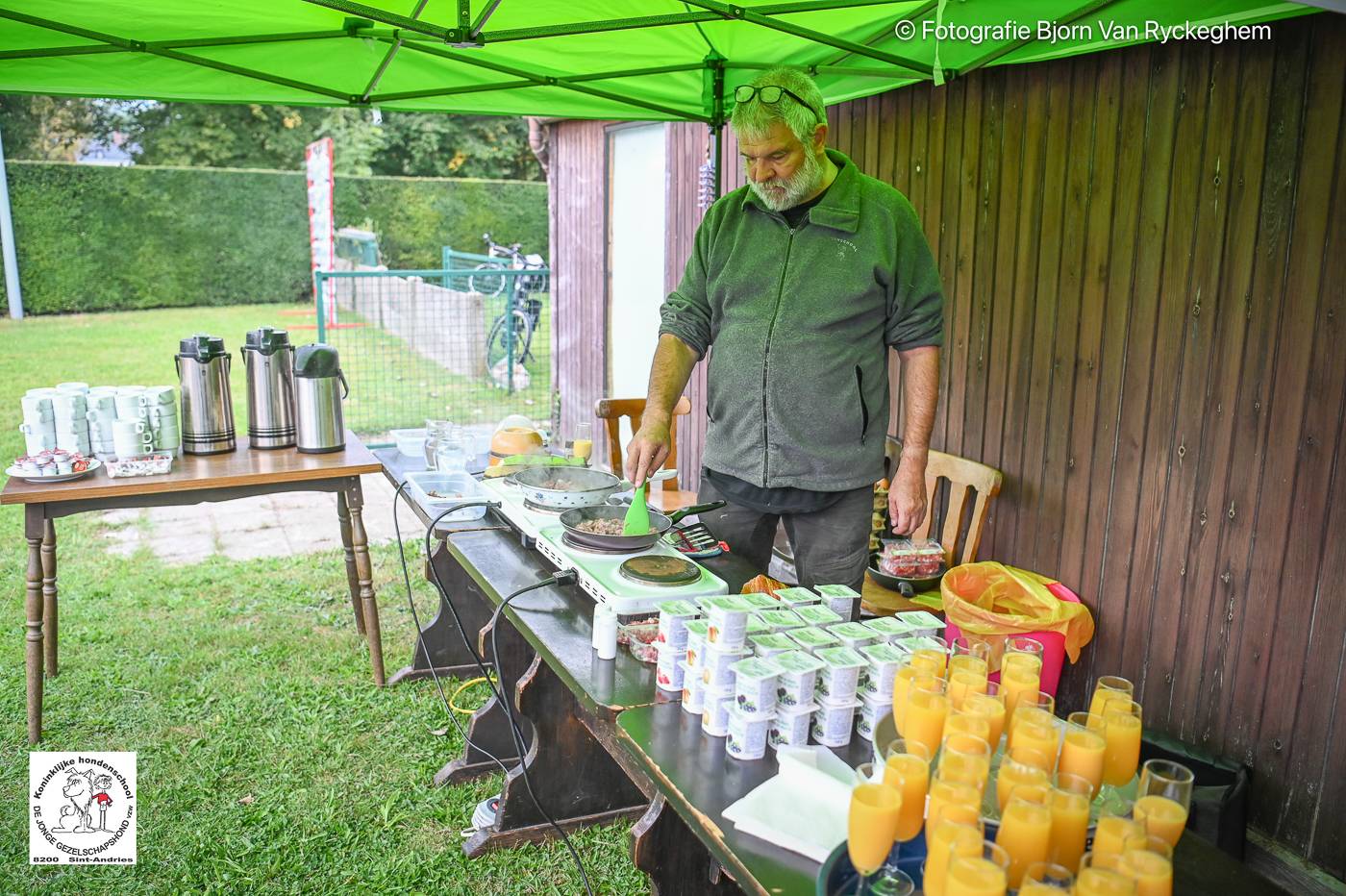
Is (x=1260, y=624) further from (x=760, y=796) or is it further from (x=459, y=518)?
(x=459, y=518)

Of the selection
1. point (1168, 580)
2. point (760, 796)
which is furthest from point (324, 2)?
point (1168, 580)

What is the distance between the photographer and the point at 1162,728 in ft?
9.86

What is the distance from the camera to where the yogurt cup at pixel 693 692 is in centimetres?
174

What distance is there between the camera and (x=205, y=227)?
1502 cm

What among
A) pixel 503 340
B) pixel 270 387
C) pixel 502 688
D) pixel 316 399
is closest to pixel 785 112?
pixel 502 688

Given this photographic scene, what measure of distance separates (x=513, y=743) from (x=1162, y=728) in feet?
6.83

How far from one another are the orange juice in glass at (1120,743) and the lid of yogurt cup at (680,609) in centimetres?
74

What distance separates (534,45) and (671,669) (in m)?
2.62

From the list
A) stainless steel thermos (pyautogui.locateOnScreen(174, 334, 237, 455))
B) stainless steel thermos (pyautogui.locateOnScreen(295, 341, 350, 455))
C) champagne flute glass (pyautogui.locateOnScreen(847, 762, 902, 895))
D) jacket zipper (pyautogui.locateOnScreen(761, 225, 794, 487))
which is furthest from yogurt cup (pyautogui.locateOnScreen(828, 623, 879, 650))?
stainless steel thermos (pyautogui.locateOnScreen(174, 334, 237, 455))

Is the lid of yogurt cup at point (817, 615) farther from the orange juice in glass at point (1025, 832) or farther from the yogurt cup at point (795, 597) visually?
the orange juice in glass at point (1025, 832)

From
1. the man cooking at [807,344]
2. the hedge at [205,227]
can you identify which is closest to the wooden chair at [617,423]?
the man cooking at [807,344]

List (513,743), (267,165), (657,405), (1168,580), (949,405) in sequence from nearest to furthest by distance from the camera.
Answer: (657,405), (1168,580), (513,743), (949,405), (267,165)

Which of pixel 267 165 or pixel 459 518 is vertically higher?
pixel 267 165

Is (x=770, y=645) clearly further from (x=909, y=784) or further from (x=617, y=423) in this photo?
(x=617, y=423)
